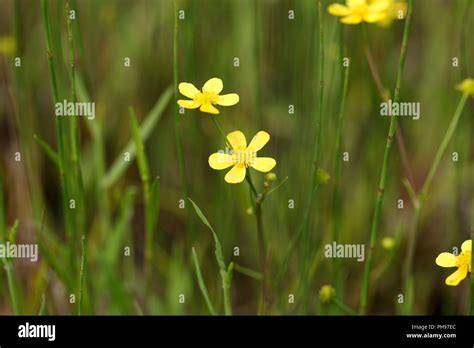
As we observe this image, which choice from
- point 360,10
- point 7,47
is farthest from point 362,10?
point 7,47

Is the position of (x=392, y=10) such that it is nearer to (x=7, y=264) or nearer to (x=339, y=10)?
(x=339, y=10)

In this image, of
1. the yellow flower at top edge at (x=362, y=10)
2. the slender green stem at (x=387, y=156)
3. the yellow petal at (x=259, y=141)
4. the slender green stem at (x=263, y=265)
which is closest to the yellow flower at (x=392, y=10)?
the yellow flower at top edge at (x=362, y=10)

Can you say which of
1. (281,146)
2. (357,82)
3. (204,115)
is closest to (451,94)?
(357,82)

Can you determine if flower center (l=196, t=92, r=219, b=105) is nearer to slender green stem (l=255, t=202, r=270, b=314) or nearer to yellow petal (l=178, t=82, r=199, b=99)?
yellow petal (l=178, t=82, r=199, b=99)

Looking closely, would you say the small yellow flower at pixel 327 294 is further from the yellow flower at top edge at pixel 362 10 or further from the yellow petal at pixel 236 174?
the yellow flower at top edge at pixel 362 10

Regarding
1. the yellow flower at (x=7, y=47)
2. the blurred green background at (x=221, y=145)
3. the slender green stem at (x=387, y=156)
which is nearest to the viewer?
the slender green stem at (x=387, y=156)

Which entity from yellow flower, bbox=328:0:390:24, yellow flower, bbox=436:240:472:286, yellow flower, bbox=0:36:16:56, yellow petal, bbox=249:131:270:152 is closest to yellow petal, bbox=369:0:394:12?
yellow flower, bbox=328:0:390:24
